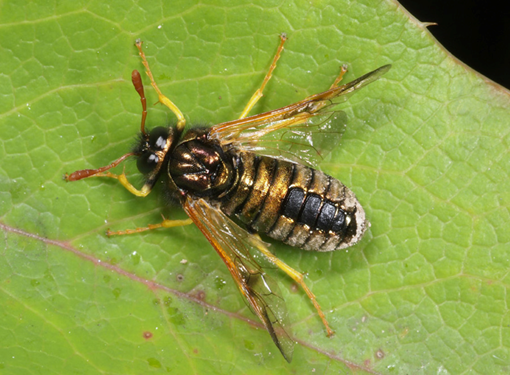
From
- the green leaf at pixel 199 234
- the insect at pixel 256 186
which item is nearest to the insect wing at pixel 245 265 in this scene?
the insect at pixel 256 186

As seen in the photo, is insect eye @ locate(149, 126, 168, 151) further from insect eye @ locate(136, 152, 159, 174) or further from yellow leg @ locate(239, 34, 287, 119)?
yellow leg @ locate(239, 34, 287, 119)

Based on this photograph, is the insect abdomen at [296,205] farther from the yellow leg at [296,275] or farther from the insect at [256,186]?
the yellow leg at [296,275]

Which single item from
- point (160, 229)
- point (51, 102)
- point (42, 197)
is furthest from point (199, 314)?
point (51, 102)

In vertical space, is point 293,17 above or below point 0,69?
above

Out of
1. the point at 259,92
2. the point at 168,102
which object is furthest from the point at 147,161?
the point at 259,92

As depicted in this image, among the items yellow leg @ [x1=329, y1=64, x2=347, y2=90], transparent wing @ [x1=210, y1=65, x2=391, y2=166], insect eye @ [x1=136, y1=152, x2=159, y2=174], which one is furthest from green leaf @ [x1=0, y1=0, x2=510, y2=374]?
insect eye @ [x1=136, y1=152, x2=159, y2=174]

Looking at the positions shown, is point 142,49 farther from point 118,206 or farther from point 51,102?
point 118,206
